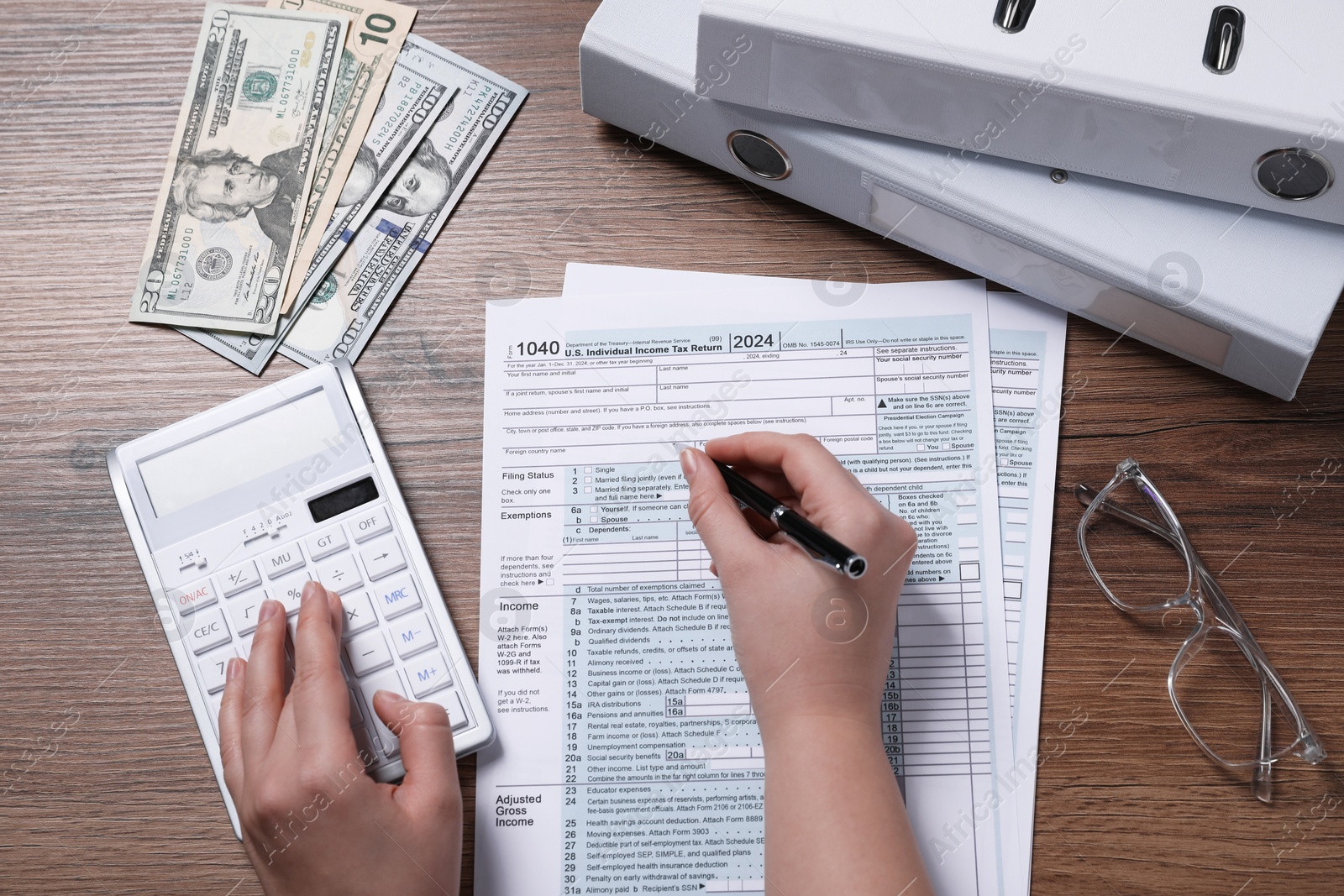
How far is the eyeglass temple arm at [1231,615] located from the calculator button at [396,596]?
47cm

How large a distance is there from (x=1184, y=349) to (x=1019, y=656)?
0.79ft

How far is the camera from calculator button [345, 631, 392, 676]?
651 mm

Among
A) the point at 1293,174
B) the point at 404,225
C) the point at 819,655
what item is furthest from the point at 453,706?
the point at 1293,174

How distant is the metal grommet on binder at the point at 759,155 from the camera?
0.67 m

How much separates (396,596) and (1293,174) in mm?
629

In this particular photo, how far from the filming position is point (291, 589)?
67 centimetres

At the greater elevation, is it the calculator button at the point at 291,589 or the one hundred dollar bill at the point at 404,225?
the one hundred dollar bill at the point at 404,225

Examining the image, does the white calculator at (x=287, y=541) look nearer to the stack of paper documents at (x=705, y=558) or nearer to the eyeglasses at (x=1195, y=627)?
the stack of paper documents at (x=705, y=558)

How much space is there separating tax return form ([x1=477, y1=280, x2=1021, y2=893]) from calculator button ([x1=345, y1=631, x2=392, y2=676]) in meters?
0.07
